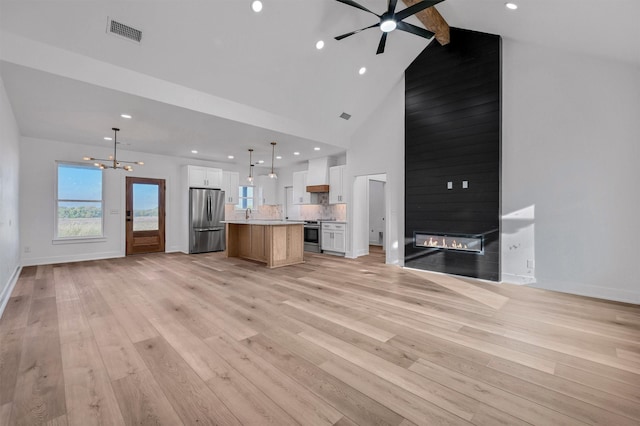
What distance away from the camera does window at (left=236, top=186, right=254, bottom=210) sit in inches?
379

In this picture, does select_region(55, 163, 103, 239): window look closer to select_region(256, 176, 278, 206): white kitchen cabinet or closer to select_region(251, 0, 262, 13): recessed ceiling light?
select_region(256, 176, 278, 206): white kitchen cabinet

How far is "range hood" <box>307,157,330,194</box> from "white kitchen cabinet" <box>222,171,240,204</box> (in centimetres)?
249

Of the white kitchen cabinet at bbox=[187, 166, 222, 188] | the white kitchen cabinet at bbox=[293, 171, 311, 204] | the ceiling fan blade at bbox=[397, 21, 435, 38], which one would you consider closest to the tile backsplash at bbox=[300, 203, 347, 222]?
the white kitchen cabinet at bbox=[293, 171, 311, 204]

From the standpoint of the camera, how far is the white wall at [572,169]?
3.80 metres

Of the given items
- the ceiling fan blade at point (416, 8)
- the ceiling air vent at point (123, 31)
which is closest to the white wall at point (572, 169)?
the ceiling fan blade at point (416, 8)

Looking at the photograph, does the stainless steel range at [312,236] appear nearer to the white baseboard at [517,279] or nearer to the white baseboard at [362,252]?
the white baseboard at [362,252]

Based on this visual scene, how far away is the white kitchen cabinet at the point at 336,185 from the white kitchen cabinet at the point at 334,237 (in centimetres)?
68

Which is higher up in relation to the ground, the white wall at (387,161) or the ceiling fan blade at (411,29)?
the ceiling fan blade at (411,29)

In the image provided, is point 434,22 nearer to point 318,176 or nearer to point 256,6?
point 256,6

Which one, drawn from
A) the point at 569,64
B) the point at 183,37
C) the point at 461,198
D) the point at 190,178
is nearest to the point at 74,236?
the point at 190,178

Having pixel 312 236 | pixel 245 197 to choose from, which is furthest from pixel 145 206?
pixel 312 236

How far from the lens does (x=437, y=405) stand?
1.73m

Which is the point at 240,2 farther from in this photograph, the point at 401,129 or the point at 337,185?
the point at 337,185

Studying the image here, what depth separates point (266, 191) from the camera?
10.2 meters
